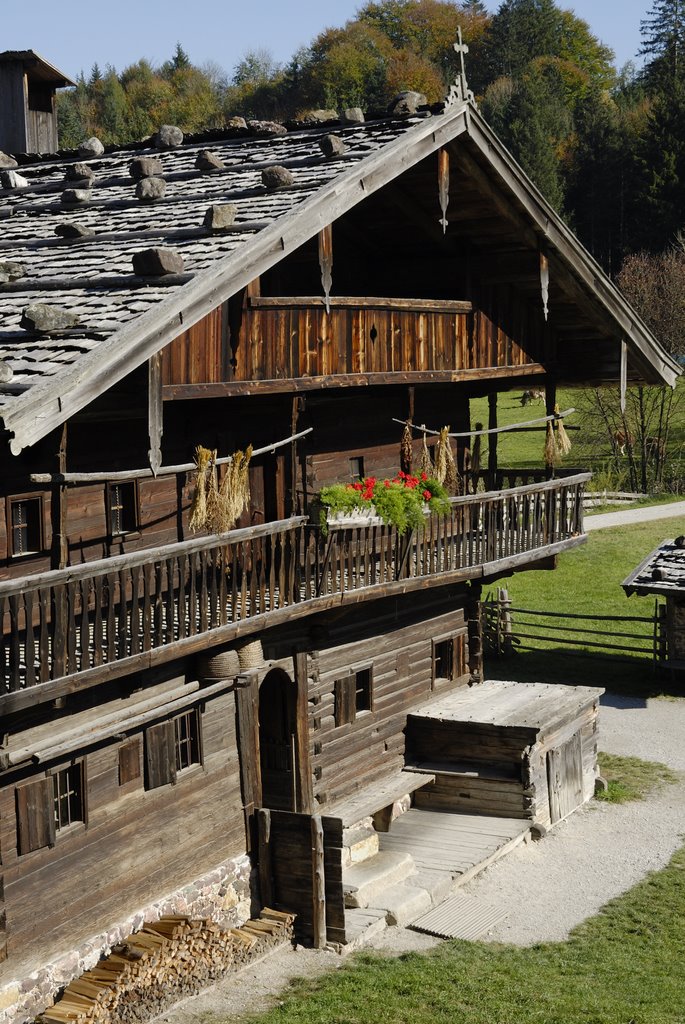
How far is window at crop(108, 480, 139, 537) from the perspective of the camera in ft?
58.9

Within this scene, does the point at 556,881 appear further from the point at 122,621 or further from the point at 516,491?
the point at 122,621

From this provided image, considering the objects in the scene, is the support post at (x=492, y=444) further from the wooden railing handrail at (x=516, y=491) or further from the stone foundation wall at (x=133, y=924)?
the stone foundation wall at (x=133, y=924)

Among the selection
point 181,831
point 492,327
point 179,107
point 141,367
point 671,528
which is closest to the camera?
point 141,367

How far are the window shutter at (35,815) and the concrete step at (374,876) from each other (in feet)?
17.7

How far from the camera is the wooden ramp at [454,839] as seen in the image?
20.9 m

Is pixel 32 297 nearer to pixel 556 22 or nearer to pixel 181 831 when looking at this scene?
pixel 181 831

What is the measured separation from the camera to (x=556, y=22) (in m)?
112

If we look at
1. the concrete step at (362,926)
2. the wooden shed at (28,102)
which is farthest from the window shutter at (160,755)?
the wooden shed at (28,102)

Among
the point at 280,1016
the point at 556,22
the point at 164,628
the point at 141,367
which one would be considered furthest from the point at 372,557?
the point at 556,22

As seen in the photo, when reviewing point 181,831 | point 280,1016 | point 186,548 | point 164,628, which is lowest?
point 280,1016

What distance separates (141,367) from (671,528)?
35768 millimetres

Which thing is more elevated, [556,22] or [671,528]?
[556,22]

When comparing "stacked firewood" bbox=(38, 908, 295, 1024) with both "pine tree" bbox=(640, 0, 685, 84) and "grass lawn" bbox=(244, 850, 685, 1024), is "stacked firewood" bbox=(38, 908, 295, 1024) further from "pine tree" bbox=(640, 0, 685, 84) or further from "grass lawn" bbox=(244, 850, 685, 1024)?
"pine tree" bbox=(640, 0, 685, 84)

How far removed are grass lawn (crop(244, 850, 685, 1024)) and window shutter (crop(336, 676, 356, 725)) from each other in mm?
4148
